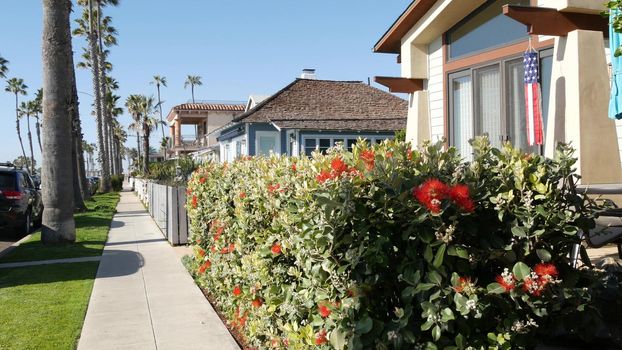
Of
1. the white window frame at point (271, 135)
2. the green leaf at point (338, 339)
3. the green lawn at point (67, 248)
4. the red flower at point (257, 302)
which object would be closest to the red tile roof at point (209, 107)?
the white window frame at point (271, 135)

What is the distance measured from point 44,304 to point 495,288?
19.8ft

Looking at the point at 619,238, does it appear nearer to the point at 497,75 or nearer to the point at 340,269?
the point at 340,269

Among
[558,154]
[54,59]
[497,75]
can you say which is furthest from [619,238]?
[54,59]

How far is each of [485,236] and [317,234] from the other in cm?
89

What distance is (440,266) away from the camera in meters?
2.82

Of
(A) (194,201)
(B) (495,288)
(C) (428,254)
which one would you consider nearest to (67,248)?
(A) (194,201)

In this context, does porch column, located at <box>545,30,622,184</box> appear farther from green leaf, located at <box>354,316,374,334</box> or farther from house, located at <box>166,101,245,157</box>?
house, located at <box>166,101,245,157</box>

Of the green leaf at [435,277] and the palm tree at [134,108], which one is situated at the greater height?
the palm tree at [134,108]

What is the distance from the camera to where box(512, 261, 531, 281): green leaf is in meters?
2.80

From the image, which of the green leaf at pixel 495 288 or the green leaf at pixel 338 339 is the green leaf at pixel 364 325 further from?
the green leaf at pixel 495 288

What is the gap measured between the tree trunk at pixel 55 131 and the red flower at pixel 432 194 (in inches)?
432

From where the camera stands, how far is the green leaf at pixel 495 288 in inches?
109

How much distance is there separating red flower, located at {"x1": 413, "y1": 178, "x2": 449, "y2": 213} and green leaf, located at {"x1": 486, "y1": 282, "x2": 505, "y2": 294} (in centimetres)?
47

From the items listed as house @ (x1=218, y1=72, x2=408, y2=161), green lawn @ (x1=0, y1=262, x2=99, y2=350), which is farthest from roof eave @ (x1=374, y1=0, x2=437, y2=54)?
house @ (x1=218, y1=72, x2=408, y2=161)
